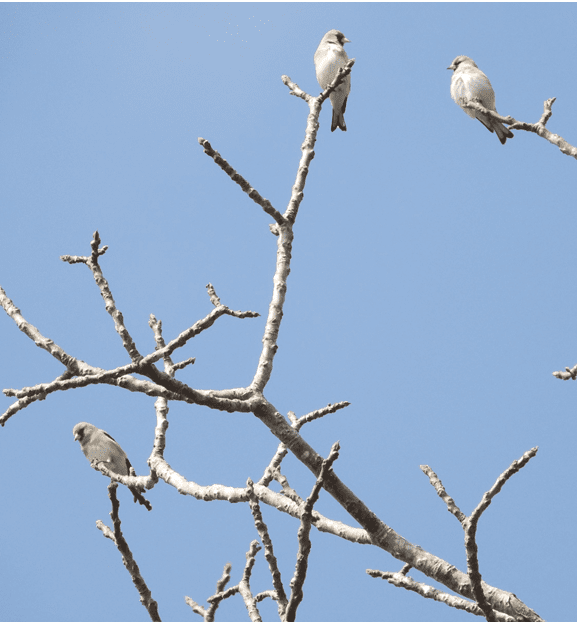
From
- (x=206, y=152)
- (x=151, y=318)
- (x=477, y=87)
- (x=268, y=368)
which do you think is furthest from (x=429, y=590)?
(x=477, y=87)

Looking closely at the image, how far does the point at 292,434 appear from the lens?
2.88m

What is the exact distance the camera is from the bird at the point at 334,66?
1014 centimetres

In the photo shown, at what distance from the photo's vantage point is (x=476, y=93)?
9.13 metres

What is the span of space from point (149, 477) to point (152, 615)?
904 mm

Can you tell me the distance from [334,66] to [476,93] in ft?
7.47

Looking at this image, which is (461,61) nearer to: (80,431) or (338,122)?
(338,122)

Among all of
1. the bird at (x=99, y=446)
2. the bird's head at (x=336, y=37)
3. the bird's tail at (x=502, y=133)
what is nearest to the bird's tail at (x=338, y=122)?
the bird's head at (x=336, y=37)

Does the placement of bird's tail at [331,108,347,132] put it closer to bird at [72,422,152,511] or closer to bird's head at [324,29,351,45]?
bird's head at [324,29,351,45]

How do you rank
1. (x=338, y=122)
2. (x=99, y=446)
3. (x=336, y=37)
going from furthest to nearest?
(x=338, y=122) → (x=336, y=37) → (x=99, y=446)

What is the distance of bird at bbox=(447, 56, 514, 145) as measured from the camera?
29.9 feet

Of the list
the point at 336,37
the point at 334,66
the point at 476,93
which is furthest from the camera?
the point at 336,37

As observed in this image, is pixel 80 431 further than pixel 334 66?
No

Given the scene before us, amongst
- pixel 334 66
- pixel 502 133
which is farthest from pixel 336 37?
pixel 502 133

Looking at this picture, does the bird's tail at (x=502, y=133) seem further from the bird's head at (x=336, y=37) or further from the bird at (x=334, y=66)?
the bird's head at (x=336, y=37)
